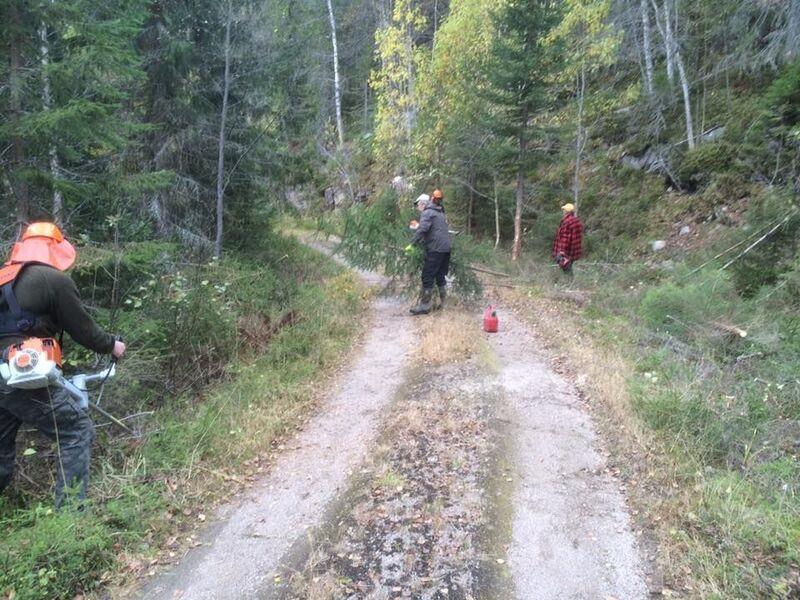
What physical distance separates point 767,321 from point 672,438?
390 centimetres

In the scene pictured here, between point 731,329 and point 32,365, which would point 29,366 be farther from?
point 731,329

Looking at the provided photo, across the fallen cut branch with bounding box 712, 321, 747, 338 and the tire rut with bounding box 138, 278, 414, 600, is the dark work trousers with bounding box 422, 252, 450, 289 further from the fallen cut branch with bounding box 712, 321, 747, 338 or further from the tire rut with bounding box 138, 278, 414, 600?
the fallen cut branch with bounding box 712, 321, 747, 338

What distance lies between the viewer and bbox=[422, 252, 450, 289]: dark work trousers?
9.59m

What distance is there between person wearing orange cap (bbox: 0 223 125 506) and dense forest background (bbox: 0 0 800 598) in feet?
1.30

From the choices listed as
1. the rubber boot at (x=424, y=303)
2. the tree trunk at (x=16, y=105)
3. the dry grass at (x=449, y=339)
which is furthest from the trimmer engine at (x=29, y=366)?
the rubber boot at (x=424, y=303)

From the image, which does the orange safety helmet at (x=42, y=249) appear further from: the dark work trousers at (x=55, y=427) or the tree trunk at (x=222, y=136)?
the tree trunk at (x=222, y=136)

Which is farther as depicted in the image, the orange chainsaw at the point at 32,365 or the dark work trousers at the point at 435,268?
the dark work trousers at the point at 435,268

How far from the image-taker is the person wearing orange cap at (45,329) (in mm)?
3943

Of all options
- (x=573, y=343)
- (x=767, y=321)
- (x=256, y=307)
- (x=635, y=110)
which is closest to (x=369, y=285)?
(x=256, y=307)

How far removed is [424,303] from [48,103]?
640 centimetres

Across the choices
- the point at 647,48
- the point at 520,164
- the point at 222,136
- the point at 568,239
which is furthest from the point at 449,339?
the point at 647,48

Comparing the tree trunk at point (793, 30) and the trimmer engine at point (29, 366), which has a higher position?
the tree trunk at point (793, 30)

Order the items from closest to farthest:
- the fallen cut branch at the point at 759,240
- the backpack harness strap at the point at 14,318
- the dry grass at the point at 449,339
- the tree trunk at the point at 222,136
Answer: the backpack harness strap at the point at 14,318 → the dry grass at the point at 449,339 → the fallen cut branch at the point at 759,240 → the tree trunk at the point at 222,136

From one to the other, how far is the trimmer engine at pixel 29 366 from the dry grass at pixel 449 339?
4.68 metres
